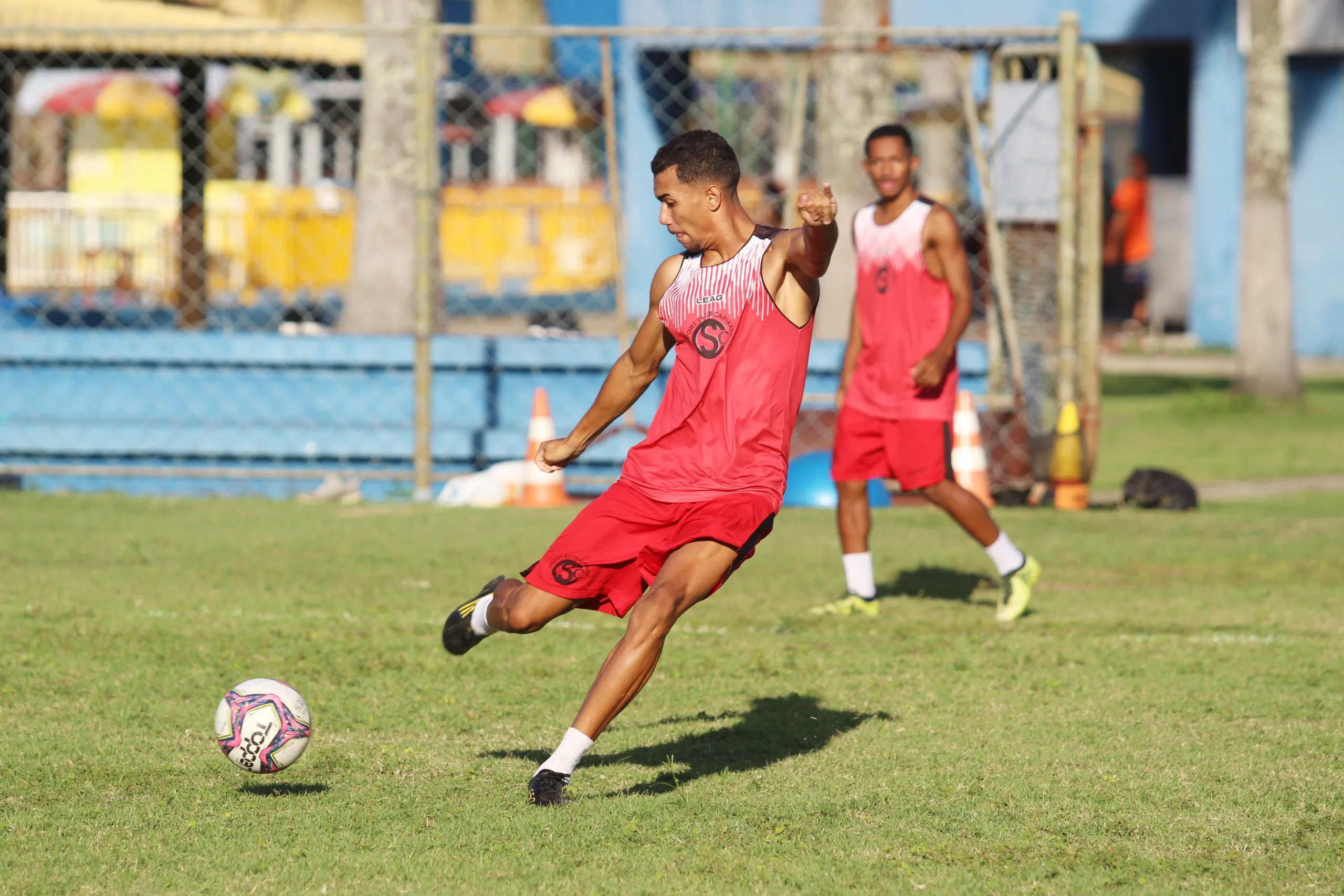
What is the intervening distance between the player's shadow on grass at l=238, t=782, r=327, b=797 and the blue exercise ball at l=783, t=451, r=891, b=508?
21.9ft

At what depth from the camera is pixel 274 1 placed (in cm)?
1664

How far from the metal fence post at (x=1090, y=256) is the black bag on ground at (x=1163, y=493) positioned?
40cm

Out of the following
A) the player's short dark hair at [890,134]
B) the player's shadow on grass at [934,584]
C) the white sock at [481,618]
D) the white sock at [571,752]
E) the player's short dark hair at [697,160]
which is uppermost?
the player's short dark hair at [890,134]

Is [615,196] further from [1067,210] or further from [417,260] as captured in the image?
[1067,210]

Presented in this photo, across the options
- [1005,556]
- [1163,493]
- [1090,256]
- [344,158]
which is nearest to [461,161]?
[344,158]

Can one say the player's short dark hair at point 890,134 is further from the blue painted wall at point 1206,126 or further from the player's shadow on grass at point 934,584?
the blue painted wall at point 1206,126

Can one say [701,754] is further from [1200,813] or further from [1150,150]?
[1150,150]

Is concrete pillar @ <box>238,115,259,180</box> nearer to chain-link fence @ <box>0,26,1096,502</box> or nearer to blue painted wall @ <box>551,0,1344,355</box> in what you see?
chain-link fence @ <box>0,26,1096,502</box>

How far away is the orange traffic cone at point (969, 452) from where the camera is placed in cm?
1101

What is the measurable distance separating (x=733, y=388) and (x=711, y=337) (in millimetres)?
167

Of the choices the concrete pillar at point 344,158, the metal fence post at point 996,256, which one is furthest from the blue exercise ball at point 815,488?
the concrete pillar at point 344,158

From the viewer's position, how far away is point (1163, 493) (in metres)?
11.1

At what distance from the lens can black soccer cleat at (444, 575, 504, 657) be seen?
5.19 m

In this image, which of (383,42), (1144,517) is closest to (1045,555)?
(1144,517)
